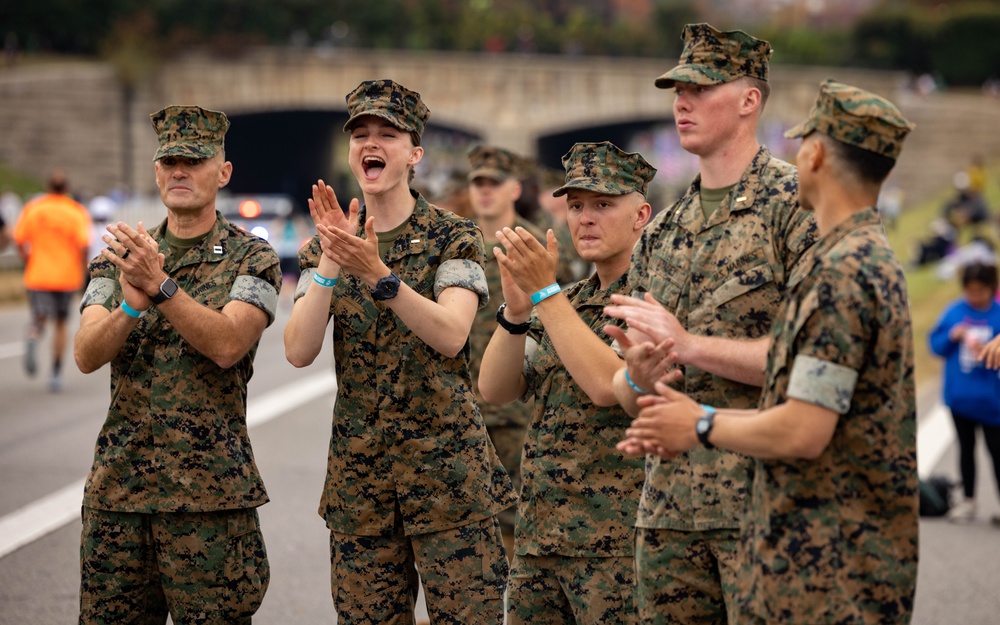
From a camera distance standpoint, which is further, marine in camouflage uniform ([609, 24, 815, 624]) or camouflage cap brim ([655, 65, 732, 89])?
camouflage cap brim ([655, 65, 732, 89])

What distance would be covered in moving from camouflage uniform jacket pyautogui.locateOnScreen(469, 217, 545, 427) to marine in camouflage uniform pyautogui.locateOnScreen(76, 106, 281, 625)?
2.17m

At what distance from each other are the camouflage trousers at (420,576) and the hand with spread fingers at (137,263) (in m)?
1.13

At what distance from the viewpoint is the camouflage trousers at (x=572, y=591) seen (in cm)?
475

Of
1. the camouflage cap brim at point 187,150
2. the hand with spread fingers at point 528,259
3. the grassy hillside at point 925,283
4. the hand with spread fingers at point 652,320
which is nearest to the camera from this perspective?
the hand with spread fingers at point 652,320

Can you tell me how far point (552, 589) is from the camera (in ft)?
16.0

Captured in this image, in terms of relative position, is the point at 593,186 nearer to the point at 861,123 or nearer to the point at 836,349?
the point at 861,123

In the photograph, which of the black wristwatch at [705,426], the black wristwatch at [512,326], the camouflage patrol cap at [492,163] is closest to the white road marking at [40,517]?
the camouflage patrol cap at [492,163]

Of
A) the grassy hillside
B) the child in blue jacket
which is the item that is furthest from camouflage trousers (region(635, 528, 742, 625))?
the child in blue jacket

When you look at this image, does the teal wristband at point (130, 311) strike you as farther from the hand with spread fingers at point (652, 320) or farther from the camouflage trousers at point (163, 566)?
the hand with spread fingers at point (652, 320)

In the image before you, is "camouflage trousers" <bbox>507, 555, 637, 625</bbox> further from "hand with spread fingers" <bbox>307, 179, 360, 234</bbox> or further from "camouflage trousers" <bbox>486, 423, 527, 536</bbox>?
Result: "camouflage trousers" <bbox>486, 423, 527, 536</bbox>

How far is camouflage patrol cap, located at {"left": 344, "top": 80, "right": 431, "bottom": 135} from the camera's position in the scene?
16.3 ft

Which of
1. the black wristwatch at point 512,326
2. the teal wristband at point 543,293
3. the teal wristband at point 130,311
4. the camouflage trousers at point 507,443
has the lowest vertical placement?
the camouflage trousers at point 507,443

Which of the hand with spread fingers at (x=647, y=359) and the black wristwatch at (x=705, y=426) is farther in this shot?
the hand with spread fingers at (x=647, y=359)

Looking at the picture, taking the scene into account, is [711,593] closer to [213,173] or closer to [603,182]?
[603,182]
